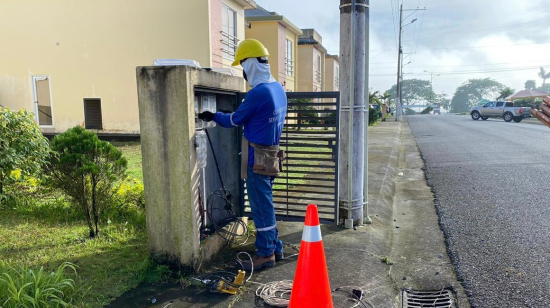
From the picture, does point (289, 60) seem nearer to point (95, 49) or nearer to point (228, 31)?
point (228, 31)

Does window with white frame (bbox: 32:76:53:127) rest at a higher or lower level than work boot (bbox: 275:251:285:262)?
higher

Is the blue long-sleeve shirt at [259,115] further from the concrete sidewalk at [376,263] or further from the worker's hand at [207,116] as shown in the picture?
the concrete sidewalk at [376,263]

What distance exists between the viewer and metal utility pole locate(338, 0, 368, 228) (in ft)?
16.0

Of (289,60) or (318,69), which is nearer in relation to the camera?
(289,60)

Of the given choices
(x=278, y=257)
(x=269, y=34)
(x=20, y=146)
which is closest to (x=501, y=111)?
(x=269, y=34)

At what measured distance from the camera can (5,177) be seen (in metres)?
4.90

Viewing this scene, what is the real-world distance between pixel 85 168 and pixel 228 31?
1427 cm

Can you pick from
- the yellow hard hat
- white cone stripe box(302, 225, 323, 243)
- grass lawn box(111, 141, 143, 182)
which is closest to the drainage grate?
white cone stripe box(302, 225, 323, 243)

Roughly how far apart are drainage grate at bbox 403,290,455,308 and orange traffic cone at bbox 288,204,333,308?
926 mm

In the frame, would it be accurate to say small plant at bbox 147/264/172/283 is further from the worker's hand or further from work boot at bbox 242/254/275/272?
the worker's hand

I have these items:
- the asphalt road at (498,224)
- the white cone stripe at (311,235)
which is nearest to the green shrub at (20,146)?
the white cone stripe at (311,235)

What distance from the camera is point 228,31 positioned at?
17.2 metres

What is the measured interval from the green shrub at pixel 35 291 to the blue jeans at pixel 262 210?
5.41 ft

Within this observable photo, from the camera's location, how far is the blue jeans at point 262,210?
12.5 ft
